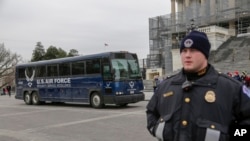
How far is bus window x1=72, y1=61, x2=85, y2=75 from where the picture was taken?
2064 centimetres

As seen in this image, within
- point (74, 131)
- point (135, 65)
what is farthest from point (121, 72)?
point (74, 131)

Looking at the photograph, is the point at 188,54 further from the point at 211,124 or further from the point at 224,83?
the point at 211,124

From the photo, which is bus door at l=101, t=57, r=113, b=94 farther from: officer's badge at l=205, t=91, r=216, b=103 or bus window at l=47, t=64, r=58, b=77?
officer's badge at l=205, t=91, r=216, b=103

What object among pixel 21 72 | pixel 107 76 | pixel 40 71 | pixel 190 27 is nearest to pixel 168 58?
pixel 190 27

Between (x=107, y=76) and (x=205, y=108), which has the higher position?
(x=107, y=76)

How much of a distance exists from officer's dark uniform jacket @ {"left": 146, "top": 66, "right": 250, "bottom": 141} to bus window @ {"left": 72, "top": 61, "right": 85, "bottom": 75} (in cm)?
1787

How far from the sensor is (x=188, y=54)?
2.93 metres

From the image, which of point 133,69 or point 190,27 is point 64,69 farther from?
point 190,27

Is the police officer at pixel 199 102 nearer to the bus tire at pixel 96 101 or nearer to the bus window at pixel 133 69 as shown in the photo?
the bus tire at pixel 96 101

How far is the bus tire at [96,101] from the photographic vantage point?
19.3 meters

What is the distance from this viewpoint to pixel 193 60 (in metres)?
2.89

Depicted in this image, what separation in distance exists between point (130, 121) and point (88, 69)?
7135 mm

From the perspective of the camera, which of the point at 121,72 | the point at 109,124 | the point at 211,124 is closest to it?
the point at 211,124

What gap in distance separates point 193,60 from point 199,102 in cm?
33
